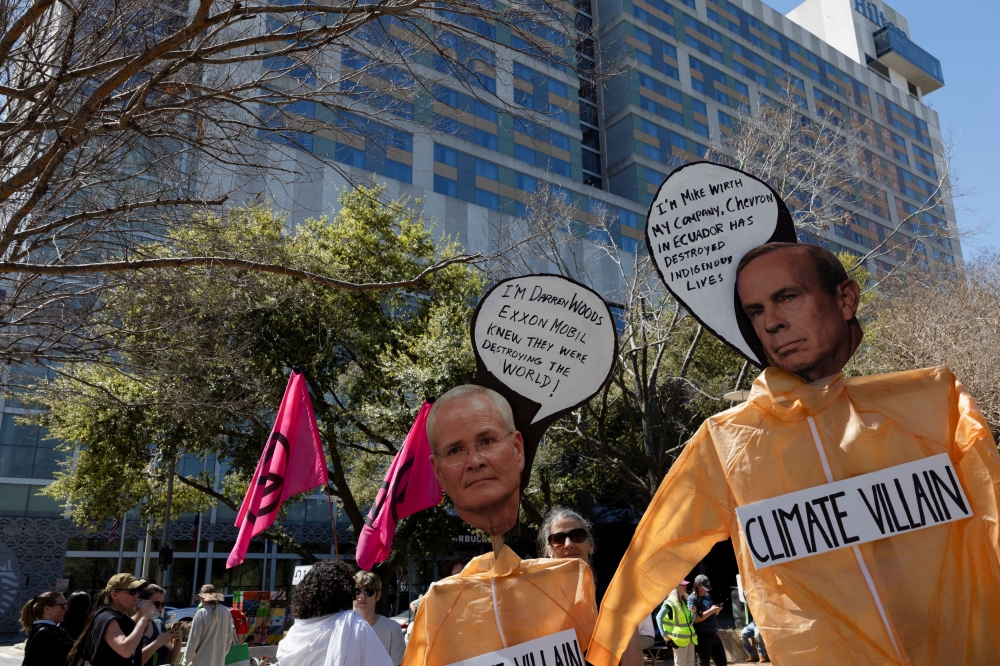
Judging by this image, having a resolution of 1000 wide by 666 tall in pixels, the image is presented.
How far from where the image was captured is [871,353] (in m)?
16.5

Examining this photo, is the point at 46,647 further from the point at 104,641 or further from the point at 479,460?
the point at 479,460

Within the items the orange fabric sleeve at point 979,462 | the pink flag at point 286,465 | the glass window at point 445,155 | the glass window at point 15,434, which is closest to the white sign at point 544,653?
the orange fabric sleeve at point 979,462

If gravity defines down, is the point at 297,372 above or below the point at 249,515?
above

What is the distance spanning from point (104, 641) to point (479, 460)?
333cm

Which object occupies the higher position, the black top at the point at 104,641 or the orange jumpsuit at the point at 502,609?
the orange jumpsuit at the point at 502,609

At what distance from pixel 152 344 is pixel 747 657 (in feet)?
38.7

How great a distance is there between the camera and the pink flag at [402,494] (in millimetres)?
5301

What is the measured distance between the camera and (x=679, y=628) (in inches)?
339

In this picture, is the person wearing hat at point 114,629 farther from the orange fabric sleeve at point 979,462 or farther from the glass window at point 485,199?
the glass window at point 485,199

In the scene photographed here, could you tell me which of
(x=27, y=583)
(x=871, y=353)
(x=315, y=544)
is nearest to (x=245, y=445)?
(x=871, y=353)

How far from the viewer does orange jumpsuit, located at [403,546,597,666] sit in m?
3.23

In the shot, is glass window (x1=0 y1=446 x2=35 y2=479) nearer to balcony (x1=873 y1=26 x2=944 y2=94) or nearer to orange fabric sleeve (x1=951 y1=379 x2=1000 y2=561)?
orange fabric sleeve (x1=951 y1=379 x2=1000 y2=561)

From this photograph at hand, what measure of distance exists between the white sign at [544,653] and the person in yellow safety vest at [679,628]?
19.2 feet

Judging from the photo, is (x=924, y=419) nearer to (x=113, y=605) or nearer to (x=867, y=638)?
(x=867, y=638)
